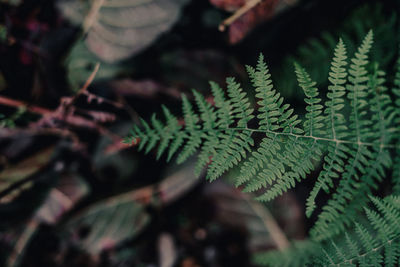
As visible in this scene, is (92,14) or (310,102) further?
(92,14)

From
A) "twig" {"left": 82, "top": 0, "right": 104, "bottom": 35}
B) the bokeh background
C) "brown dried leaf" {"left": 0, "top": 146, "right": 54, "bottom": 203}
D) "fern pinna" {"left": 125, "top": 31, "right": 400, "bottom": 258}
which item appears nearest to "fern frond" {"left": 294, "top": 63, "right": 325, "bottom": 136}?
"fern pinna" {"left": 125, "top": 31, "right": 400, "bottom": 258}

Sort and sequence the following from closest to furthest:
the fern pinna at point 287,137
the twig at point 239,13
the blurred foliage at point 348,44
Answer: the fern pinna at point 287,137 < the blurred foliage at point 348,44 < the twig at point 239,13

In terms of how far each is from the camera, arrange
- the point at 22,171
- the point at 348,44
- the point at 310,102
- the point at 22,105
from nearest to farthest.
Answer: the point at 310,102
the point at 348,44
the point at 22,105
the point at 22,171

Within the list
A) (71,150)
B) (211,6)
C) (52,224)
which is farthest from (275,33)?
(52,224)

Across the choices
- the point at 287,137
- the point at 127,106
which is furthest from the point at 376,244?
the point at 127,106

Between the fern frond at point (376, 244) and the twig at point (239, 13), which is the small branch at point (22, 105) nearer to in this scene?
the twig at point (239, 13)

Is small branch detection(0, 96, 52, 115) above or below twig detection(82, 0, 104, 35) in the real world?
below

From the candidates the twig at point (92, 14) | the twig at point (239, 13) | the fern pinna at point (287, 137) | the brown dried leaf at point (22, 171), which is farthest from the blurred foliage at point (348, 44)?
the brown dried leaf at point (22, 171)

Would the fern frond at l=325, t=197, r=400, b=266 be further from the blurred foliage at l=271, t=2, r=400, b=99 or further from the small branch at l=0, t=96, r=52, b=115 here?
the small branch at l=0, t=96, r=52, b=115

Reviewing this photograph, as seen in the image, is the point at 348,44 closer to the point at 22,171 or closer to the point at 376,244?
the point at 376,244
